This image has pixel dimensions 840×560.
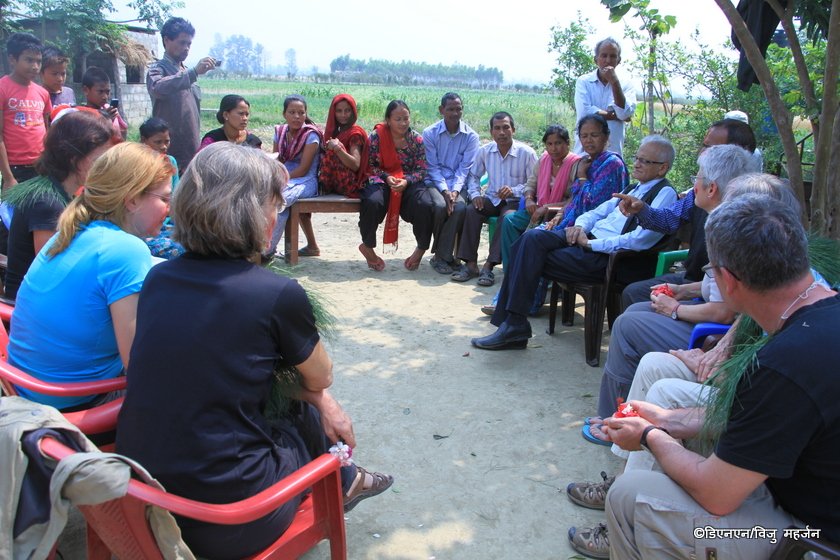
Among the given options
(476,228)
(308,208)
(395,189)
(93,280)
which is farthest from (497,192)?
(93,280)

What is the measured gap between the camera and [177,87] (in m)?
6.20

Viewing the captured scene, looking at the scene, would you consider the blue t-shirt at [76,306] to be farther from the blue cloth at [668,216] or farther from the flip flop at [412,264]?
the flip flop at [412,264]

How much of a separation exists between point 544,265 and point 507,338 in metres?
0.52

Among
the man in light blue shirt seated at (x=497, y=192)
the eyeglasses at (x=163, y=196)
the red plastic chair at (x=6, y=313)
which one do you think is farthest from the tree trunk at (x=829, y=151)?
the red plastic chair at (x=6, y=313)

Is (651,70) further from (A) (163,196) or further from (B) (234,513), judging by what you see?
(B) (234,513)

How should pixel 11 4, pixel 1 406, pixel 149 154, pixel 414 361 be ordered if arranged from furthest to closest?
pixel 11 4
pixel 414 361
pixel 149 154
pixel 1 406

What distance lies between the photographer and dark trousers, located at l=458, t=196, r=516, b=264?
5.96 metres

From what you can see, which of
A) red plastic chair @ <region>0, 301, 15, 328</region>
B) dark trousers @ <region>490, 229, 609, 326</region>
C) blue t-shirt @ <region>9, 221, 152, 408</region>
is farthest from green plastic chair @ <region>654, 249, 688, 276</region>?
red plastic chair @ <region>0, 301, 15, 328</region>

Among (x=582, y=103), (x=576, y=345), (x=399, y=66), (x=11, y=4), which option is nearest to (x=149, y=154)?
(x=576, y=345)

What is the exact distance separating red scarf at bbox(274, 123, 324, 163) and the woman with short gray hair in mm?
4617

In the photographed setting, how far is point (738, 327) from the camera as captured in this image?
2533 mm

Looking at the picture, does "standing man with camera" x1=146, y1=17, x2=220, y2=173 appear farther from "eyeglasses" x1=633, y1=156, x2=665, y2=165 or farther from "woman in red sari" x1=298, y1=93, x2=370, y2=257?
"eyeglasses" x1=633, y1=156, x2=665, y2=165

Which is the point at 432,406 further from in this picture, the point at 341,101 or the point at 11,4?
the point at 11,4

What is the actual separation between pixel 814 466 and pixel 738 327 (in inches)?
39.4
